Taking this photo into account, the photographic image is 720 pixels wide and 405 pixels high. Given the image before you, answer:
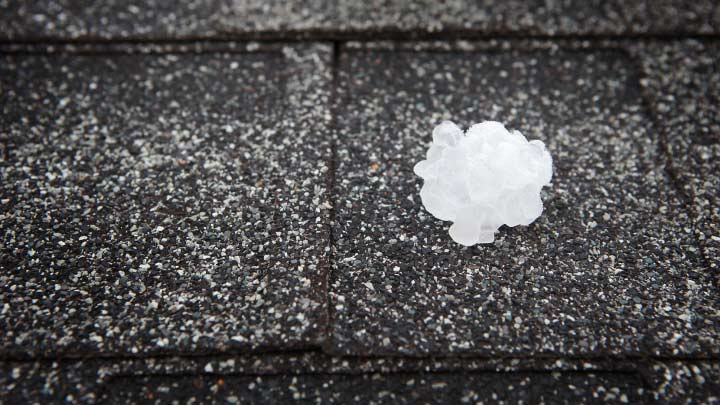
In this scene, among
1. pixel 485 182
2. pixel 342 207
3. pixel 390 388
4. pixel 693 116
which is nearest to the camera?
pixel 390 388

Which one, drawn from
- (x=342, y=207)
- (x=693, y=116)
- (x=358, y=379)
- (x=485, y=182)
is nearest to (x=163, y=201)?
(x=342, y=207)

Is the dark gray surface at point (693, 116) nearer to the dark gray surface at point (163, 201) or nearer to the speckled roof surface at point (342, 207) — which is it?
the speckled roof surface at point (342, 207)

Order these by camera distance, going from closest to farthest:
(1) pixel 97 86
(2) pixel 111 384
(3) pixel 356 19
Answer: (2) pixel 111 384
(1) pixel 97 86
(3) pixel 356 19

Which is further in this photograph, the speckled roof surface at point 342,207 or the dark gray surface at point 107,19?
the dark gray surface at point 107,19

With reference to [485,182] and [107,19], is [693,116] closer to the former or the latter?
[485,182]

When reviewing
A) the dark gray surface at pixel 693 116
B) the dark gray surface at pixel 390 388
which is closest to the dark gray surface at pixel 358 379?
the dark gray surface at pixel 390 388

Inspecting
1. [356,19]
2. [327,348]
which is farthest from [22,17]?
[327,348]

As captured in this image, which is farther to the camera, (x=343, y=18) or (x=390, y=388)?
(x=343, y=18)

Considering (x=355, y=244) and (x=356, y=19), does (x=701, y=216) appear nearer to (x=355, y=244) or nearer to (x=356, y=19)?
(x=355, y=244)
